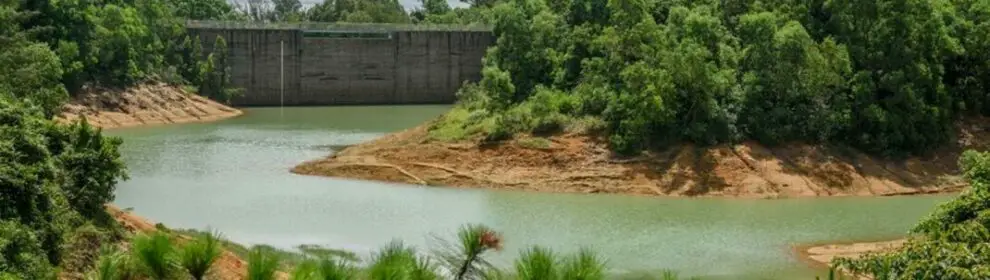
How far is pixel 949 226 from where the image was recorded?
14.0 metres

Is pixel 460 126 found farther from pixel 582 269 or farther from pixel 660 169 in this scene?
pixel 582 269

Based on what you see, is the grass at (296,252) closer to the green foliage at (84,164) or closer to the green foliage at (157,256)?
the green foliage at (84,164)

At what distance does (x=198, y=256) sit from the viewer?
9391mm

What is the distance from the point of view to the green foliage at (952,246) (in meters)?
10.8

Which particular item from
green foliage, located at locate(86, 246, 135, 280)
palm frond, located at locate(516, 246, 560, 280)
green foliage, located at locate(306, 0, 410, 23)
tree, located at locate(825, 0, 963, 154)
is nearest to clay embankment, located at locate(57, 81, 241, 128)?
green foliage, located at locate(306, 0, 410, 23)

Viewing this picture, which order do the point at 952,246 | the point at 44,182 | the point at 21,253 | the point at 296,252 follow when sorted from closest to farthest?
1. the point at 952,246
2. the point at 21,253
3. the point at 44,182
4. the point at 296,252

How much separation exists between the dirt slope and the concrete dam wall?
33.0 m

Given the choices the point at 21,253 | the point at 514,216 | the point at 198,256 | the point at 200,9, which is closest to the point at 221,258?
the point at 21,253

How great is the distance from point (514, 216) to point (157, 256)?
60.5 ft

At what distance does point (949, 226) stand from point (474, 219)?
46.2 ft

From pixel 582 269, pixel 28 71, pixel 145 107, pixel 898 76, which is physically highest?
pixel 582 269

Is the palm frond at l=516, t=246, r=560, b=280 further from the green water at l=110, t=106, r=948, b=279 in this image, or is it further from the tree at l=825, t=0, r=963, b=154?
the tree at l=825, t=0, r=963, b=154

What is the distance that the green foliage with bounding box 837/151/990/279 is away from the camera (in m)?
10.8

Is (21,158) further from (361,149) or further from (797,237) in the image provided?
(361,149)
